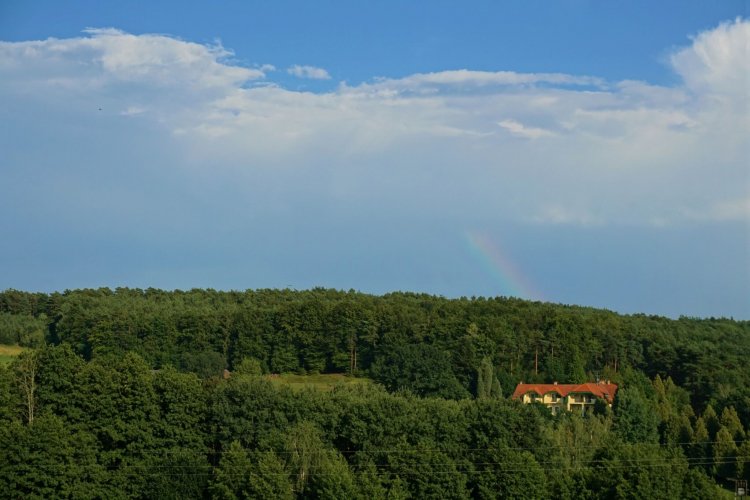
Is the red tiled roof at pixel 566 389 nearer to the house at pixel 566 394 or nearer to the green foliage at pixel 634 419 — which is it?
the house at pixel 566 394

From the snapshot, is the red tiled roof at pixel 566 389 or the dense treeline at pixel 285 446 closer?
the dense treeline at pixel 285 446

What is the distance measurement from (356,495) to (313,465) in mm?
3272

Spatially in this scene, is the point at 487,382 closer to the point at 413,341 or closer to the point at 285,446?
the point at 413,341

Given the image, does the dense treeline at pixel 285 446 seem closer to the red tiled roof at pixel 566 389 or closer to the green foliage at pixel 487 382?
the green foliage at pixel 487 382

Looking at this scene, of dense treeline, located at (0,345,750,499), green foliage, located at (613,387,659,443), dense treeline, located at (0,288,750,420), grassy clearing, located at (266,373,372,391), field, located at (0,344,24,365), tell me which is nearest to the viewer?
dense treeline, located at (0,345,750,499)

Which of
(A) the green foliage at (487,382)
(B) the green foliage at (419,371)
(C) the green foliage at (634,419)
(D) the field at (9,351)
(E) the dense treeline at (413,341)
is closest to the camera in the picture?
(C) the green foliage at (634,419)

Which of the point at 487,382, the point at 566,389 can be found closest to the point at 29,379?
the point at 487,382

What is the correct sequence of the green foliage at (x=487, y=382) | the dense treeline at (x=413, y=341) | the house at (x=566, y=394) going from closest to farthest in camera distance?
the green foliage at (x=487, y=382), the house at (x=566, y=394), the dense treeline at (x=413, y=341)

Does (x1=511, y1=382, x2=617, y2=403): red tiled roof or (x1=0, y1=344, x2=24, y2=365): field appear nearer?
(x1=511, y1=382, x2=617, y2=403): red tiled roof

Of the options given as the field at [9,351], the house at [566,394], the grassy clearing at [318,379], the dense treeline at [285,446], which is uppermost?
the field at [9,351]

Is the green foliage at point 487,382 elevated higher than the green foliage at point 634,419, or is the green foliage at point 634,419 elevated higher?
the green foliage at point 487,382

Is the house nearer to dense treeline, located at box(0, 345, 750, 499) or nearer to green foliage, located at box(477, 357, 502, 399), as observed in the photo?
green foliage, located at box(477, 357, 502, 399)

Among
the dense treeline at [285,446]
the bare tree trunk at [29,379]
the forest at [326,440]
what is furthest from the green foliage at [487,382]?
the bare tree trunk at [29,379]

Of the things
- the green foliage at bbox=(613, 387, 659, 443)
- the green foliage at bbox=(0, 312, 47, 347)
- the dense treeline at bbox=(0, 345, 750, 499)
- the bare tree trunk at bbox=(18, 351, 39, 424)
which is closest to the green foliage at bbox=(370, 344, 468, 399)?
the green foliage at bbox=(613, 387, 659, 443)
